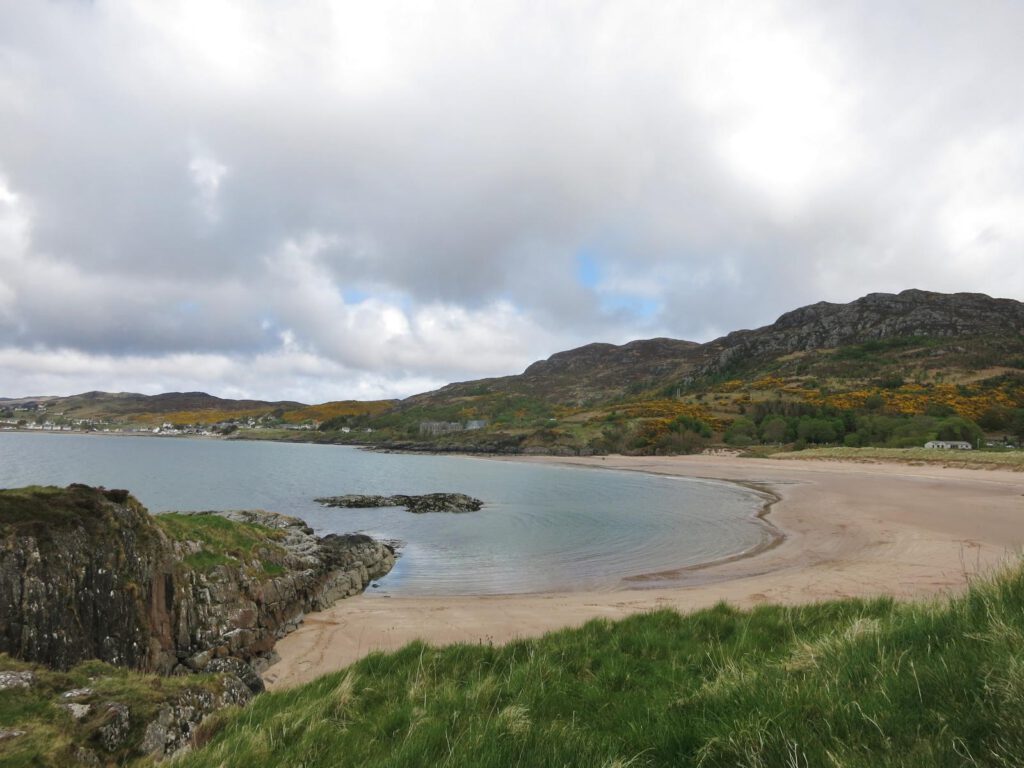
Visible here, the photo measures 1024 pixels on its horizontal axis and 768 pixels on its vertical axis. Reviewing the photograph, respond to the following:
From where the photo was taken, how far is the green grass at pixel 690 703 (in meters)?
2.88

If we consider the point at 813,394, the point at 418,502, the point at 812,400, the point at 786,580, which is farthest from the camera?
the point at 813,394

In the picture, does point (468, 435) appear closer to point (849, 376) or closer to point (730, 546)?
point (849, 376)

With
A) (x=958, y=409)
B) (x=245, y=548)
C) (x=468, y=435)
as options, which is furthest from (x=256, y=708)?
(x=468, y=435)

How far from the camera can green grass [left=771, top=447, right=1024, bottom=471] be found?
44.1m

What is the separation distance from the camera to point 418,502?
4012 cm

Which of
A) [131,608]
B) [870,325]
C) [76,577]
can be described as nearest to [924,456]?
[131,608]

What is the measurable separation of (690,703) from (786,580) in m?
15.2

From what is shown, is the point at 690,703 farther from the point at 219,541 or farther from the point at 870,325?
the point at 870,325

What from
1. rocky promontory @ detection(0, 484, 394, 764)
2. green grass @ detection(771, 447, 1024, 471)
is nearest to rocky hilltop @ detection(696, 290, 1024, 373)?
green grass @ detection(771, 447, 1024, 471)

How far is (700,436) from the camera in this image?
86.6 m

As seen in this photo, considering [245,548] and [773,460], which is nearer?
[245,548]

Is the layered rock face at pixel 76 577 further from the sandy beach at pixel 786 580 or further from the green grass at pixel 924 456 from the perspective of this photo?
the green grass at pixel 924 456

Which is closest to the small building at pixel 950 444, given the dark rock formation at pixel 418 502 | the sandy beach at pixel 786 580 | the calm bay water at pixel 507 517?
the sandy beach at pixel 786 580

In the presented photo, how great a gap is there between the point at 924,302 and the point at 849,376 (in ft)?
267
